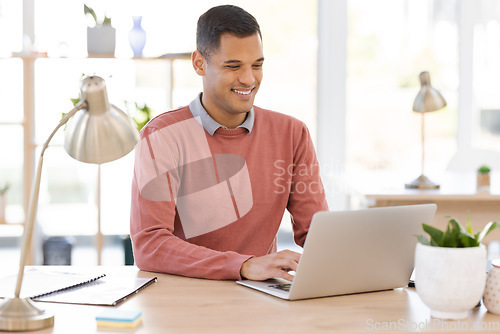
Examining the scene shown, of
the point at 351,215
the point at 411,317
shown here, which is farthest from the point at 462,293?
the point at 351,215

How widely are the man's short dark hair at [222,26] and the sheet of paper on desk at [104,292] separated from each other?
75cm

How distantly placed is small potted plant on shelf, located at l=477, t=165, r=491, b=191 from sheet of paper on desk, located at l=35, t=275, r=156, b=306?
73.2 inches

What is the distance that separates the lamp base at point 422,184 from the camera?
304cm

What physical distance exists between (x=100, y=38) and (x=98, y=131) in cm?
279

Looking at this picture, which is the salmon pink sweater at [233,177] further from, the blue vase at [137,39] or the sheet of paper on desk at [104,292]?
the blue vase at [137,39]

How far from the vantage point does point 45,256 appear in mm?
4070

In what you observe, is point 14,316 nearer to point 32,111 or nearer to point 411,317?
point 411,317

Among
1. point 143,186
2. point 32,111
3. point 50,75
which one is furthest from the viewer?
point 50,75

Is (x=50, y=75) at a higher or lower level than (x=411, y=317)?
higher

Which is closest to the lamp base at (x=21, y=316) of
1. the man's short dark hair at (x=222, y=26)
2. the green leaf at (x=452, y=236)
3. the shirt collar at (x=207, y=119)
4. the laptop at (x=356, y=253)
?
the laptop at (x=356, y=253)

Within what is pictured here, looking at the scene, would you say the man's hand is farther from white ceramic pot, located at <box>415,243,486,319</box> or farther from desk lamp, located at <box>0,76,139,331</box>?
desk lamp, located at <box>0,76,139,331</box>

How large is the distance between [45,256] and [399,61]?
102 inches

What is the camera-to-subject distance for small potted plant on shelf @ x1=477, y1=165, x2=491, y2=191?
2988mm

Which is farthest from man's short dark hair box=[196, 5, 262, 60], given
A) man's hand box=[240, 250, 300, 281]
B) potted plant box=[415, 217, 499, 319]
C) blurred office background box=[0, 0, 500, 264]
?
blurred office background box=[0, 0, 500, 264]
